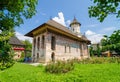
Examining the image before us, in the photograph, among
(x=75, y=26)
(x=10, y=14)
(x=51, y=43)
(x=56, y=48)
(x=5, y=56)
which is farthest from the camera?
(x=75, y=26)

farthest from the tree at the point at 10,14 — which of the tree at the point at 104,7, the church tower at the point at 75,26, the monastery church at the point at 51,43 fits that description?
the church tower at the point at 75,26

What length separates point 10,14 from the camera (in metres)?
12.0

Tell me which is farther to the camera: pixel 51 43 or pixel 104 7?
pixel 51 43

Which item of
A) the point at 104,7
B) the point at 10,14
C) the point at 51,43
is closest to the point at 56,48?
the point at 51,43

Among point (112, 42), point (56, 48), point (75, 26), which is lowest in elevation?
point (112, 42)

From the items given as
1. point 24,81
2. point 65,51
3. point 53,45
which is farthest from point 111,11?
point 65,51

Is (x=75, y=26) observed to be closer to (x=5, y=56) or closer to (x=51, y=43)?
(x=51, y=43)

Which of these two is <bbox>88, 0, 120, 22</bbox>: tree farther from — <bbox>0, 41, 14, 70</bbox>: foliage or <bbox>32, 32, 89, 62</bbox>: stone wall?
<bbox>32, 32, 89, 62</bbox>: stone wall

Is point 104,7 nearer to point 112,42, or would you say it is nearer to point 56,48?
point 112,42

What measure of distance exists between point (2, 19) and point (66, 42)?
24301 mm

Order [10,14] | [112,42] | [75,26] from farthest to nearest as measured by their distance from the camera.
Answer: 1. [75,26]
2. [10,14]
3. [112,42]

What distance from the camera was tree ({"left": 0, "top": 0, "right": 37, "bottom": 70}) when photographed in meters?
7.92

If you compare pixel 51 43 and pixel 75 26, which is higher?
pixel 75 26

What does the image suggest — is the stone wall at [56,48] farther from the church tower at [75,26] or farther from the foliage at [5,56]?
the foliage at [5,56]
